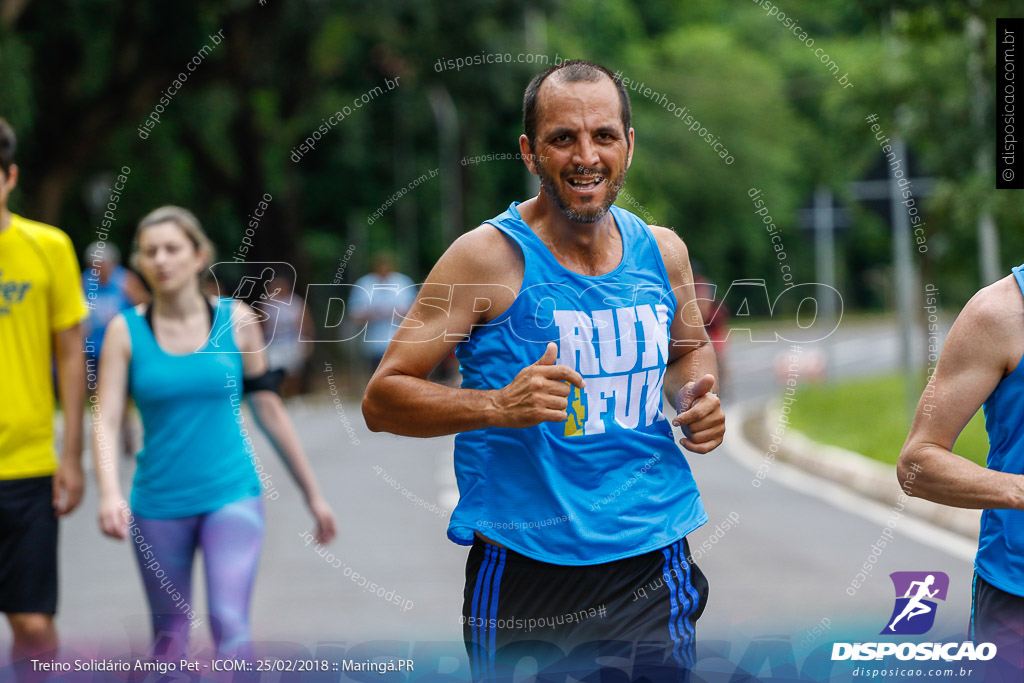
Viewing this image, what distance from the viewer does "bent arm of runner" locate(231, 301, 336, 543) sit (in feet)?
14.6

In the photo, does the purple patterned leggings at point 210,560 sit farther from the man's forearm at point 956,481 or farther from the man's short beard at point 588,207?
the man's forearm at point 956,481

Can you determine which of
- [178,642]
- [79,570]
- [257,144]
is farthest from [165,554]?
[257,144]

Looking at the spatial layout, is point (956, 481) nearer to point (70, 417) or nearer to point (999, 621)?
point (999, 621)

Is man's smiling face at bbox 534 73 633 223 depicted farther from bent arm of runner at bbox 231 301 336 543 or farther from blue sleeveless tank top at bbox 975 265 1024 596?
bent arm of runner at bbox 231 301 336 543

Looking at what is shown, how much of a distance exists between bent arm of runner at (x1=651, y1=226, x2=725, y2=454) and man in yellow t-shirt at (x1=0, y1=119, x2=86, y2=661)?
1987mm

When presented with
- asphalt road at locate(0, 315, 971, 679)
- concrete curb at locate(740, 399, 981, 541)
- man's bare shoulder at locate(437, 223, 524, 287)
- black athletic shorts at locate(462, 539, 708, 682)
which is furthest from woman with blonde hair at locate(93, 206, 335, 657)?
concrete curb at locate(740, 399, 981, 541)

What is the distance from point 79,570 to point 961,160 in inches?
297

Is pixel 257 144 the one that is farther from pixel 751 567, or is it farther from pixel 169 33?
pixel 751 567

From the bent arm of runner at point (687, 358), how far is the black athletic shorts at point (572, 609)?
11.9 inches

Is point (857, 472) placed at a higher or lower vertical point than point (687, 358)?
lower

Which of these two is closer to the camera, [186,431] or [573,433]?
[573,433]

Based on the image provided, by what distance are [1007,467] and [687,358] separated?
0.76 m

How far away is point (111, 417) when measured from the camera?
4.32 m

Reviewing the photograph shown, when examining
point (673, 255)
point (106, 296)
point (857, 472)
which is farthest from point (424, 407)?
point (106, 296)
